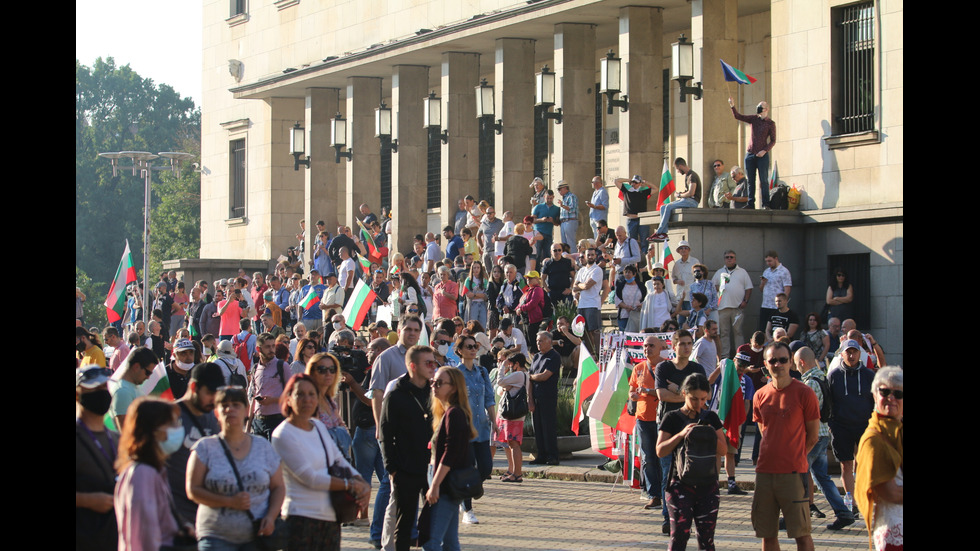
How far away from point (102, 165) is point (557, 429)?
8340cm

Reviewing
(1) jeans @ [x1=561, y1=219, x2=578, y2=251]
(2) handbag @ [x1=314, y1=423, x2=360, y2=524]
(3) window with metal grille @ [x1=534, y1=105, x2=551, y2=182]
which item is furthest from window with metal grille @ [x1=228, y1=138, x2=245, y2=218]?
(2) handbag @ [x1=314, y1=423, x2=360, y2=524]

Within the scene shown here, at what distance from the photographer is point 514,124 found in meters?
31.3

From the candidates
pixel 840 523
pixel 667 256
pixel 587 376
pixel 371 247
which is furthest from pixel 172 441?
pixel 371 247

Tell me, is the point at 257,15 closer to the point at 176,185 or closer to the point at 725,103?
the point at 725,103

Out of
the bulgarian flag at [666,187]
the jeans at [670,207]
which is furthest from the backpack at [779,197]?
the bulgarian flag at [666,187]

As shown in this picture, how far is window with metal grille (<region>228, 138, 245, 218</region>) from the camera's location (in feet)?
143

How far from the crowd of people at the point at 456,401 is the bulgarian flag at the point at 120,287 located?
2.46 metres

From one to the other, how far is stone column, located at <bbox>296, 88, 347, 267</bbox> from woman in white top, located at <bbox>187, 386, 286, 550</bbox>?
1229 inches

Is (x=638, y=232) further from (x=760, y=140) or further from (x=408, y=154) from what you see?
(x=408, y=154)

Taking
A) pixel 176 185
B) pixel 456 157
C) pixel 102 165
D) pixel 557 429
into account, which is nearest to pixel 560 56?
pixel 456 157

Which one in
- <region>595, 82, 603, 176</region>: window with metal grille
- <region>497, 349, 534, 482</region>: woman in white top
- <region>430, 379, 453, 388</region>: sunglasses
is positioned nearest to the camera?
<region>430, 379, 453, 388</region>: sunglasses

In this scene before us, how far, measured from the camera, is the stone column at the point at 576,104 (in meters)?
29.5

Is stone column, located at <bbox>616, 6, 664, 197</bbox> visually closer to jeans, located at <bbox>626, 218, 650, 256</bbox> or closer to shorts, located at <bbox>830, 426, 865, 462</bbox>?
jeans, located at <bbox>626, 218, 650, 256</bbox>
